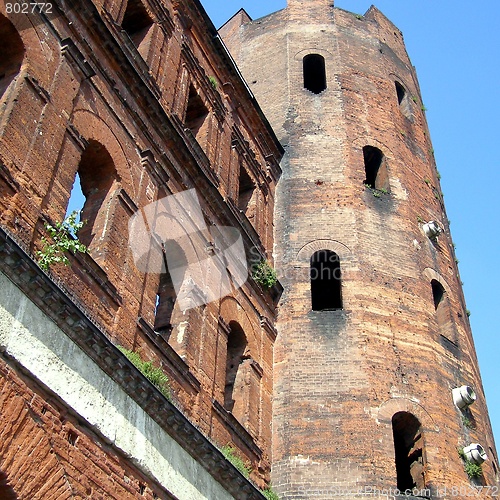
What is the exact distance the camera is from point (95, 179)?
979cm

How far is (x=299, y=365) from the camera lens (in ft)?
42.3

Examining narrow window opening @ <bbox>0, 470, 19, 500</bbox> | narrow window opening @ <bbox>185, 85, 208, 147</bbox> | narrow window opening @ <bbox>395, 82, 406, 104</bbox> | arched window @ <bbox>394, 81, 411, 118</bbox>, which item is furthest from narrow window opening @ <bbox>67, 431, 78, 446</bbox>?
narrow window opening @ <bbox>395, 82, 406, 104</bbox>

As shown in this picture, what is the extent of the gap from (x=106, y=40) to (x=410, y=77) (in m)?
11.9

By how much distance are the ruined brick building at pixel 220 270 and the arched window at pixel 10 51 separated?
2 cm

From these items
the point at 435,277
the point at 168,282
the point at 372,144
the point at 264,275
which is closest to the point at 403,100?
the point at 372,144

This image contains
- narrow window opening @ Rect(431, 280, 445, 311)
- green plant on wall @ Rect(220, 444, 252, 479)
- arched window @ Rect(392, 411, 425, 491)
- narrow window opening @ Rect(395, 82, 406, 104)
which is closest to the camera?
green plant on wall @ Rect(220, 444, 252, 479)

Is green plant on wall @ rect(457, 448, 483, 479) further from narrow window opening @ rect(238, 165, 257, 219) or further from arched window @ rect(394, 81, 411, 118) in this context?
arched window @ rect(394, 81, 411, 118)

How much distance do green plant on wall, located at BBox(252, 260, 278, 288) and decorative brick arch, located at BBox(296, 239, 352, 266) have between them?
121 centimetres

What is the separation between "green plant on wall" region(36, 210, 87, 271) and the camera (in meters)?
7.48

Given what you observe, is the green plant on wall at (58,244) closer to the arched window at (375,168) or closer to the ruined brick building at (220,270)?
the ruined brick building at (220,270)

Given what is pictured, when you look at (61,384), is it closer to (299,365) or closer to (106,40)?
(106,40)

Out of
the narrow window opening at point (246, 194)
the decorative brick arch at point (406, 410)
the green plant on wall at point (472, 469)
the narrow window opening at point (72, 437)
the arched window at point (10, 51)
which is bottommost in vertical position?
the narrow window opening at point (72, 437)

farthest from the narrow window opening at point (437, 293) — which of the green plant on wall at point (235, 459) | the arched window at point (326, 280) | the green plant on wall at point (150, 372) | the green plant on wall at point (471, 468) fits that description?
the green plant on wall at point (150, 372)

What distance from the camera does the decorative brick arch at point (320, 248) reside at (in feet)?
47.4
